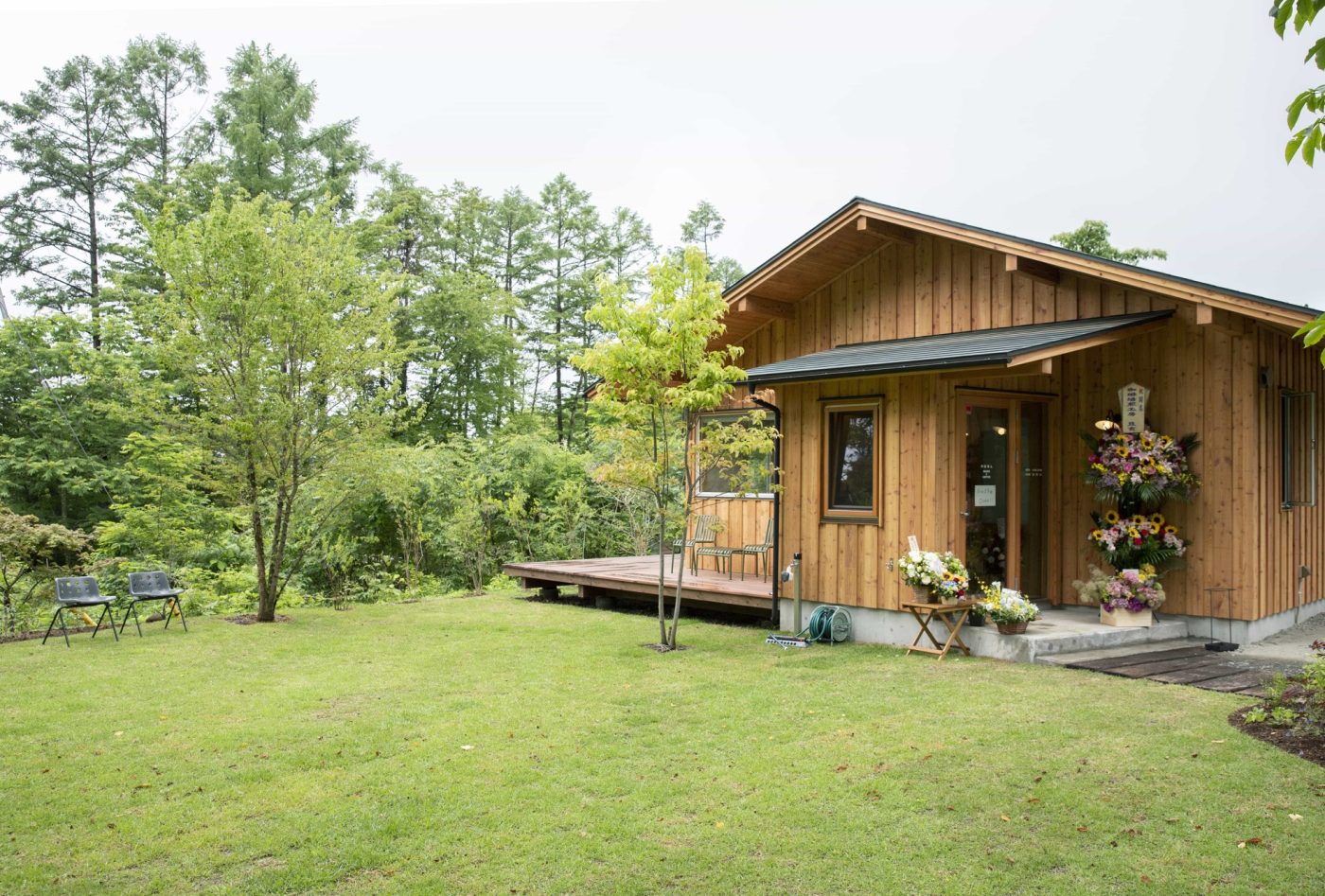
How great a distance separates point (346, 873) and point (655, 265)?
5.45 m

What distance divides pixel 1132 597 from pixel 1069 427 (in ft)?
6.04

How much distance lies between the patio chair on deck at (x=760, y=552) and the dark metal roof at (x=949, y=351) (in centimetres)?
246

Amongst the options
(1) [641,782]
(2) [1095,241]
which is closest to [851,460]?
(1) [641,782]

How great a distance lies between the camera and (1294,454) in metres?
8.26

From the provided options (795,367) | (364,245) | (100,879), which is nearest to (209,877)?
(100,879)

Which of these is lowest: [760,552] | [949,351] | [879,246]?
[760,552]

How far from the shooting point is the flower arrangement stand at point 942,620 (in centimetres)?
712

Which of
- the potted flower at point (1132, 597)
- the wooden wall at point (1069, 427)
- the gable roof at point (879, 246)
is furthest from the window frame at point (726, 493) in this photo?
the potted flower at point (1132, 597)

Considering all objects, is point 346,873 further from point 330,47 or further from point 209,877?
point 330,47

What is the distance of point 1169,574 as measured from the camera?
25.6ft

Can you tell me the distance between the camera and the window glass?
26.8 feet

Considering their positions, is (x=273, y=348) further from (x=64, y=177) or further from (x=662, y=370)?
(x=64, y=177)

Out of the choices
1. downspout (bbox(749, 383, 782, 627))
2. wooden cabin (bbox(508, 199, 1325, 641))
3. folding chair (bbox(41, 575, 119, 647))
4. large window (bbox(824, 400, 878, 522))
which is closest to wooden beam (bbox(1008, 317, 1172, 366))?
wooden cabin (bbox(508, 199, 1325, 641))

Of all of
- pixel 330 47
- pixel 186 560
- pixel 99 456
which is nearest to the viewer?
pixel 186 560
